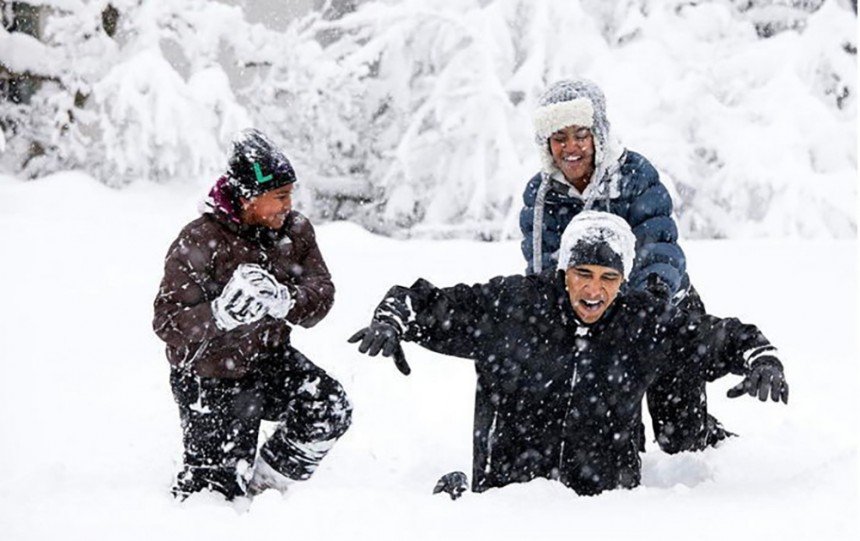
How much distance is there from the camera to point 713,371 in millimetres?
3836

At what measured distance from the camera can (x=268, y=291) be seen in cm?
405

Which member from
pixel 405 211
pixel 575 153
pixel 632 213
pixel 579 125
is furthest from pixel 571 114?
pixel 405 211

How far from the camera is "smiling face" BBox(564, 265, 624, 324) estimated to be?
3.70 meters

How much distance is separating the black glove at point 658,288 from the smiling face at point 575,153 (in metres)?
0.48

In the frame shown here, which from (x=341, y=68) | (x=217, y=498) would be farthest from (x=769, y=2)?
(x=217, y=498)

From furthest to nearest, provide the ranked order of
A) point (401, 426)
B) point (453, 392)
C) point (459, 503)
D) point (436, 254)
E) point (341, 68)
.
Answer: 1. point (341, 68)
2. point (436, 254)
3. point (453, 392)
4. point (401, 426)
5. point (459, 503)

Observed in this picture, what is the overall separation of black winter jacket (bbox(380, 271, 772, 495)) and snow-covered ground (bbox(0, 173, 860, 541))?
34 centimetres

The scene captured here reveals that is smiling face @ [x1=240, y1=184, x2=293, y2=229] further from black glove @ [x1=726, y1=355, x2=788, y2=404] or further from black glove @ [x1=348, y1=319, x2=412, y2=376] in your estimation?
black glove @ [x1=726, y1=355, x2=788, y2=404]

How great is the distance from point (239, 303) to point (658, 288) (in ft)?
5.47

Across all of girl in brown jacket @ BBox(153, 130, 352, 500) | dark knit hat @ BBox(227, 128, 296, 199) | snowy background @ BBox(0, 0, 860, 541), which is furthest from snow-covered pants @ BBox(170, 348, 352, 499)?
dark knit hat @ BBox(227, 128, 296, 199)

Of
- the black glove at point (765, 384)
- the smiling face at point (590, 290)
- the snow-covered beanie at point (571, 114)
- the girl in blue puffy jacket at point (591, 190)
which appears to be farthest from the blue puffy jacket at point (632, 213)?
the black glove at point (765, 384)

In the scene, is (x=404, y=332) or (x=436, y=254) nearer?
(x=404, y=332)

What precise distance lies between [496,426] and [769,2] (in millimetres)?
13752

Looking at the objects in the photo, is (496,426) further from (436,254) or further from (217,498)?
(436,254)
